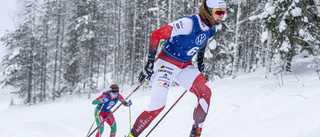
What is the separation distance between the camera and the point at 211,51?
16.7 meters

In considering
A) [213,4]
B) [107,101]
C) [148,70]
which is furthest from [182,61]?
[107,101]

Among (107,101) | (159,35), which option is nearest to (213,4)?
(159,35)

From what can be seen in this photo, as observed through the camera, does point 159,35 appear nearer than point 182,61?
Yes

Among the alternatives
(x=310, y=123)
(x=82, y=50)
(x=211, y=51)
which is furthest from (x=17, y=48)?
(x=310, y=123)

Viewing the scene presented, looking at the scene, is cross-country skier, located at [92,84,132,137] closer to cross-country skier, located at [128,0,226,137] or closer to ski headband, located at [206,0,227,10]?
cross-country skier, located at [128,0,226,137]

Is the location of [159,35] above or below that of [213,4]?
below

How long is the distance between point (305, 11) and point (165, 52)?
1148 cm

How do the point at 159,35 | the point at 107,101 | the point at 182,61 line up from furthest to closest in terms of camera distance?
the point at 107,101 < the point at 182,61 < the point at 159,35

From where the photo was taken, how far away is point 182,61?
3.44 meters

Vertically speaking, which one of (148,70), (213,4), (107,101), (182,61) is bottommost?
(107,101)

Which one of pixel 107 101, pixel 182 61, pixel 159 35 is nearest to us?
pixel 159 35

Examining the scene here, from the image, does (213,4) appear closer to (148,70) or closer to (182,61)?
(182,61)

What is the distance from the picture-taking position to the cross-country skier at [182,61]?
3109 mm

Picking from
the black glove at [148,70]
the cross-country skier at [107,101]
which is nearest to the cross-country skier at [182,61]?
→ the black glove at [148,70]
